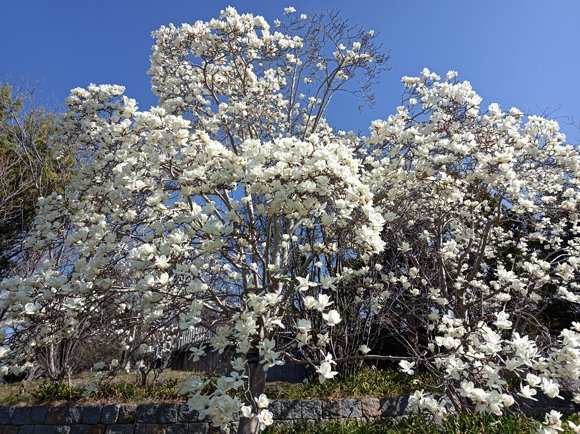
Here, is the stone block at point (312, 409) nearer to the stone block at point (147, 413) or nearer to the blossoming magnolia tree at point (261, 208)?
the blossoming magnolia tree at point (261, 208)

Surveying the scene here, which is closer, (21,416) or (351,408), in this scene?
(351,408)

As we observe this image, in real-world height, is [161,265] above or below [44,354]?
above

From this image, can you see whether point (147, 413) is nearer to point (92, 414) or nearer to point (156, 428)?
point (156, 428)

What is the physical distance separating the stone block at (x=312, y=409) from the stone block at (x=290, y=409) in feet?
0.18

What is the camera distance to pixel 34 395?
5.13 meters

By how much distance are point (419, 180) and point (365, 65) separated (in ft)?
7.85

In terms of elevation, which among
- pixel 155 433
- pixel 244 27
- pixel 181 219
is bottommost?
pixel 155 433

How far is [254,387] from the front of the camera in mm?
3256

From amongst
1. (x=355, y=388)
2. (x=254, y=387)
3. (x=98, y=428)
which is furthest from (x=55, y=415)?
(x=355, y=388)

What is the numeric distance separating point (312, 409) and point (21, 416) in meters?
4.07

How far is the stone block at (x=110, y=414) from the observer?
461 cm

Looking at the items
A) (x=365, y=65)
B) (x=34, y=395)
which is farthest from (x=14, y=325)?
(x=365, y=65)

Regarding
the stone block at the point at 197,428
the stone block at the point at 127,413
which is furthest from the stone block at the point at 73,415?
the stone block at the point at 197,428

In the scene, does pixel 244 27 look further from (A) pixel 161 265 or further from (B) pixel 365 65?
(A) pixel 161 265
